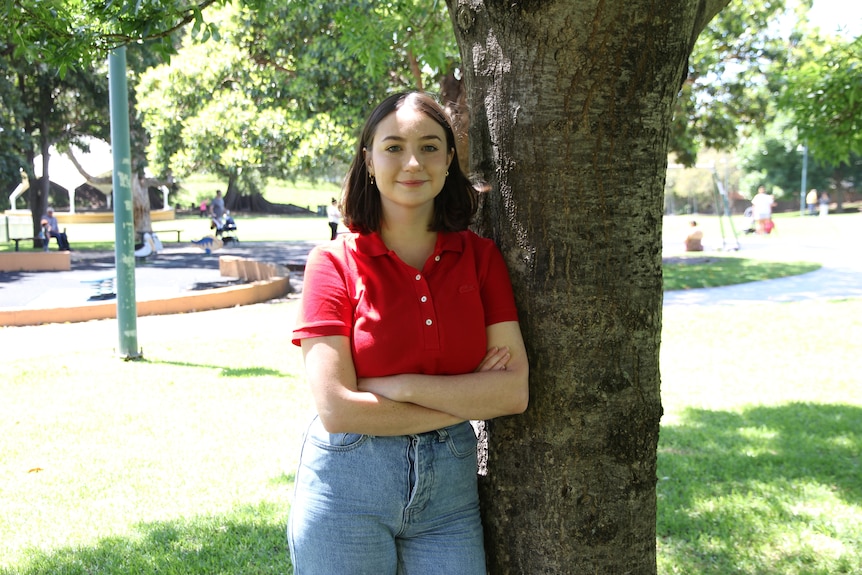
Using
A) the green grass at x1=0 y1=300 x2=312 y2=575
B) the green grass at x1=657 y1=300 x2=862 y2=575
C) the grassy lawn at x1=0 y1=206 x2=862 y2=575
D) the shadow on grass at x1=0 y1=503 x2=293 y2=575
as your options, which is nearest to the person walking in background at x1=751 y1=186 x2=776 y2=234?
the green grass at x1=657 y1=300 x2=862 y2=575

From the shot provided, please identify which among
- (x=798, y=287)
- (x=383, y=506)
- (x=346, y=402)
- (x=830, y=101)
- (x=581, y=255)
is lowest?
(x=798, y=287)

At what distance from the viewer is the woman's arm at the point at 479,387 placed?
2.12m

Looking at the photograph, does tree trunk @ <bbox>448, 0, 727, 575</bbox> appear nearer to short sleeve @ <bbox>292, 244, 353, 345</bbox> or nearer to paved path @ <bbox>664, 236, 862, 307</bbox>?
short sleeve @ <bbox>292, 244, 353, 345</bbox>

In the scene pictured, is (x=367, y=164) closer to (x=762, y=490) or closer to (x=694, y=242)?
(x=762, y=490)

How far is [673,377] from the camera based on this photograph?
26.0 feet

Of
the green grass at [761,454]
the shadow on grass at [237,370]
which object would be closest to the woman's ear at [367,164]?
the green grass at [761,454]

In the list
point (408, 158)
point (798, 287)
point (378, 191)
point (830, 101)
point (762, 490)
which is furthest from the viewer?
point (798, 287)

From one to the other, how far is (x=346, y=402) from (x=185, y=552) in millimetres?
2254

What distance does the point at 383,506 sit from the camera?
212cm

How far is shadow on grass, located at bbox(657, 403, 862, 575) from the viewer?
3.89 meters

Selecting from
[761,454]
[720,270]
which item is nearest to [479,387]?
[761,454]

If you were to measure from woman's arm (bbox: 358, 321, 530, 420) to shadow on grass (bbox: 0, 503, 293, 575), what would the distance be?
A: 77.6 inches

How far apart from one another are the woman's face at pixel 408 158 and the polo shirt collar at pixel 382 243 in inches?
4.5

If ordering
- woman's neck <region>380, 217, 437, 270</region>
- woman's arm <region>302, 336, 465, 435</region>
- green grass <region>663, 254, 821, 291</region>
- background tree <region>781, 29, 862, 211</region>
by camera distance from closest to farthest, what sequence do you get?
1. woman's arm <region>302, 336, 465, 435</region>
2. woman's neck <region>380, 217, 437, 270</region>
3. background tree <region>781, 29, 862, 211</region>
4. green grass <region>663, 254, 821, 291</region>
